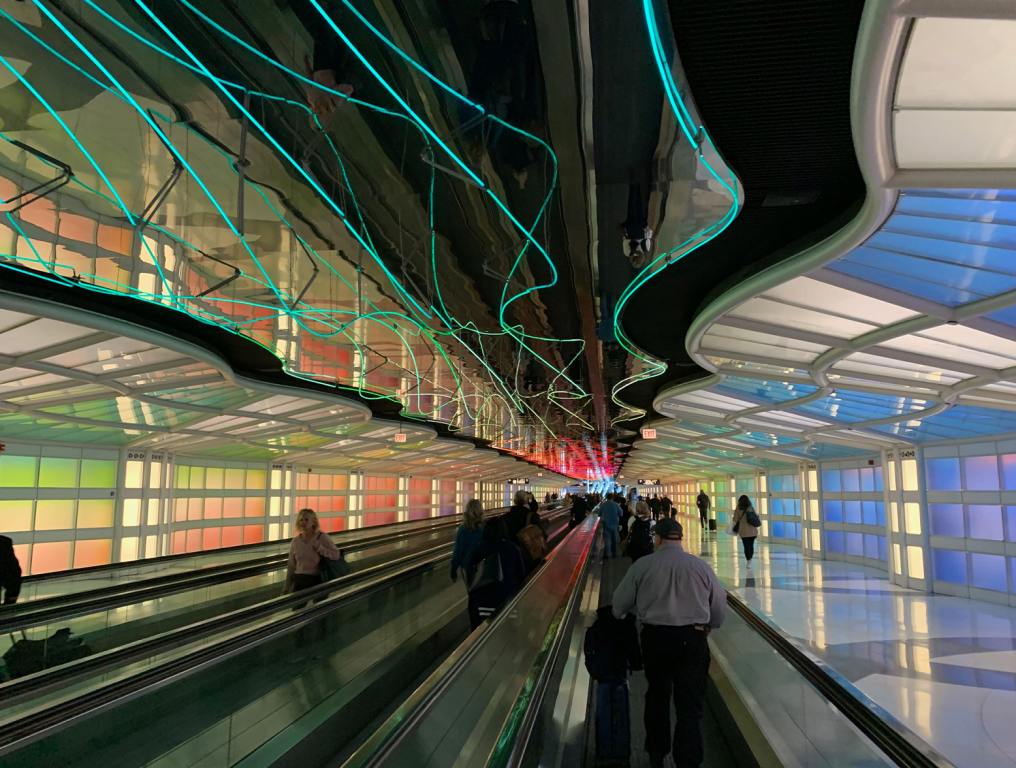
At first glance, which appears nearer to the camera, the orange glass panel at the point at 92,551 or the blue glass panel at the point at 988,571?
the blue glass panel at the point at 988,571

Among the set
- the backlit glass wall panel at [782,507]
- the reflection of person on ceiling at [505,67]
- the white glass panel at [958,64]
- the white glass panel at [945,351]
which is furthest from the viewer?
the backlit glass wall panel at [782,507]

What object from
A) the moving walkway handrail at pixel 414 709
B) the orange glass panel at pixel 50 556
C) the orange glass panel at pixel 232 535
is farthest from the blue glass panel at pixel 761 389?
the orange glass panel at pixel 232 535

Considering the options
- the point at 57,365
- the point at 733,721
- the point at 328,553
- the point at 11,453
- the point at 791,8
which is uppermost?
the point at 791,8

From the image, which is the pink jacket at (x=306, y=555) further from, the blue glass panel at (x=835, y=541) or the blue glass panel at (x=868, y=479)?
the blue glass panel at (x=835, y=541)

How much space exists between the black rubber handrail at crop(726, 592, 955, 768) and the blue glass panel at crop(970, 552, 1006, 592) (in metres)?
12.7

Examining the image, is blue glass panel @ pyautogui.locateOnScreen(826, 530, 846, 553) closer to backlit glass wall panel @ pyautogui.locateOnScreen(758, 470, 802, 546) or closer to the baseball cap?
backlit glass wall panel @ pyautogui.locateOnScreen(758, 470, 802, 546)

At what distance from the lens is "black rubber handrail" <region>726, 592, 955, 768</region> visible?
3.76 metres

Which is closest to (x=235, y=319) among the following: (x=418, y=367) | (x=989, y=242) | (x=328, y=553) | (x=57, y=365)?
(x=57, y=365)

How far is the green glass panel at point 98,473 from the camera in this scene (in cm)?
1711

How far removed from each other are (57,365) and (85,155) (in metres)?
5.98

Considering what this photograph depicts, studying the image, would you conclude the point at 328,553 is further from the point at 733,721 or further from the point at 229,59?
the point at 229,59

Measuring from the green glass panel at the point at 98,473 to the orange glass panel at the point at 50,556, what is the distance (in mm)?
1410

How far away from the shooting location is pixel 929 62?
360 cm

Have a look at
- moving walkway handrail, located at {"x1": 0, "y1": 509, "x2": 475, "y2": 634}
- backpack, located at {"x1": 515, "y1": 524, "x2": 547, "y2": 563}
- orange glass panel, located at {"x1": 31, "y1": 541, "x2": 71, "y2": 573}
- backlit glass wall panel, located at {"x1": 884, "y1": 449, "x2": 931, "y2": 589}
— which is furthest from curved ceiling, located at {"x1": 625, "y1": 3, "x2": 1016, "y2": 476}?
orange glass panel, located at {"x1": 31, "y1": 541, "x2": 71, "y2": 573}
